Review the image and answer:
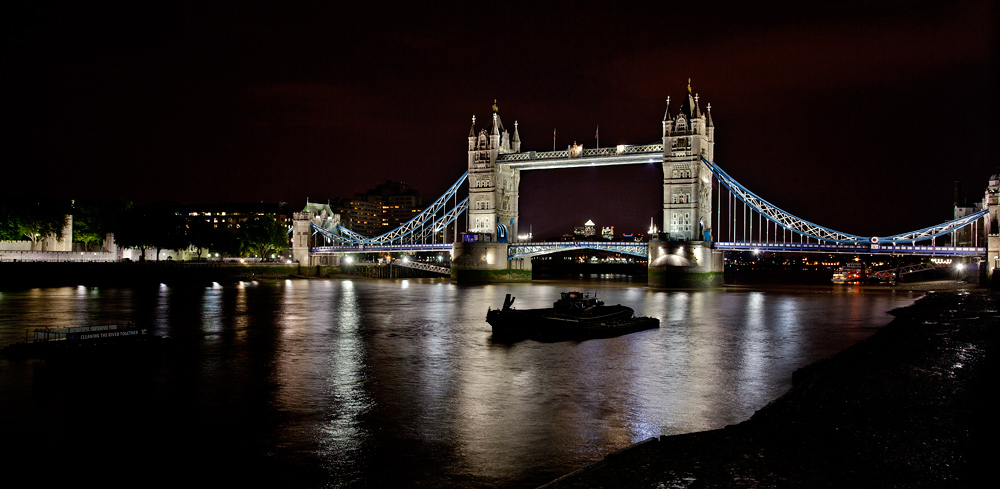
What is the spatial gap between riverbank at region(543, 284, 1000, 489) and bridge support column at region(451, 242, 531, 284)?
162ft

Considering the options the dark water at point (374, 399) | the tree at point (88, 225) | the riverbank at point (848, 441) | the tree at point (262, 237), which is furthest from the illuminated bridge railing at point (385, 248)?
the riverbank at point (848, 441)

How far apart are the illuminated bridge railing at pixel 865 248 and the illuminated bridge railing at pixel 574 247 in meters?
7.01

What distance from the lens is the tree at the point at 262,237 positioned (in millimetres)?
81562

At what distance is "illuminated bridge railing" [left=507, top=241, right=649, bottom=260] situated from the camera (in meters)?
59.0

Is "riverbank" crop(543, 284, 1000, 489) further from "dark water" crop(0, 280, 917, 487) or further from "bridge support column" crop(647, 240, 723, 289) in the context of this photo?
"bridge support column" crop(647, 240, 723, 289)

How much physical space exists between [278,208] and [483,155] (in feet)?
297

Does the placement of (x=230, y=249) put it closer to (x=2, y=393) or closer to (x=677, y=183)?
(x=677, y=183)

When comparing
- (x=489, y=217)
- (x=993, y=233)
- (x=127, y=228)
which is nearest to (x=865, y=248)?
(x=993, y=233)

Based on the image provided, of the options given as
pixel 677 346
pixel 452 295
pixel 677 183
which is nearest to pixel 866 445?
pixel 677 346

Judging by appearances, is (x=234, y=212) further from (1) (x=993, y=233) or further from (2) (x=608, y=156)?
(1) (x=993, y=233)

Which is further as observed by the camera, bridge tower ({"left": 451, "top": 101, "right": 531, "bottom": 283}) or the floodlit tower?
bridge tower ({"left": 451, "top": 101, "right": 531, "bottom": 283})

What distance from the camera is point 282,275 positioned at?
75875 millimetres

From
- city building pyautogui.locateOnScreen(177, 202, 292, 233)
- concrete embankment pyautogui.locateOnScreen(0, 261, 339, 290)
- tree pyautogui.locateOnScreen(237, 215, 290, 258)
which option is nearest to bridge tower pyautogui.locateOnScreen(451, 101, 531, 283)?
concrete embankment pyautogui.locateOnScreen(0, 261, 339, 290)

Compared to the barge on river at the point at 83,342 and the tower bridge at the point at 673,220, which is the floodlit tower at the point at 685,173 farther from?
the barge on river at the point at 83,342
